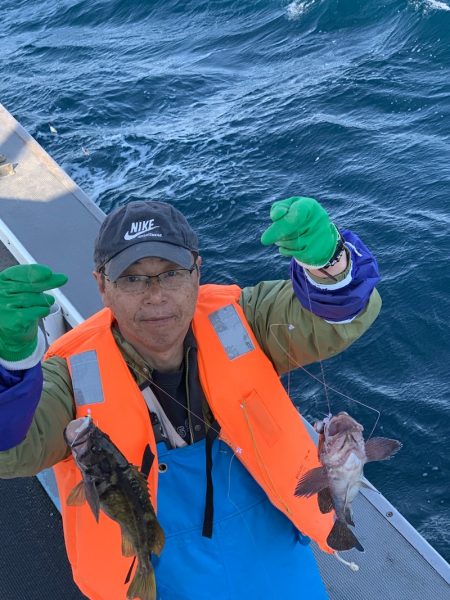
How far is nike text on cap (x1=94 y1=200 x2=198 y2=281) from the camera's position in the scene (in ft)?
10.2

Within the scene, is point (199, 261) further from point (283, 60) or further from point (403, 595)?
point (283, 60)

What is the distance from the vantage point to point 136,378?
3.33 m

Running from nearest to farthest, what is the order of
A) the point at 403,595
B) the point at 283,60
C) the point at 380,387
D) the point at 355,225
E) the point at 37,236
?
the point at 403,595 < the point at 37,236 < the point at 380,387 < the point at 355,225 < the point at 283,60

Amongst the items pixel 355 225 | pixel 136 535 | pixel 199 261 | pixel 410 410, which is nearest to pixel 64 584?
pixel 136 535

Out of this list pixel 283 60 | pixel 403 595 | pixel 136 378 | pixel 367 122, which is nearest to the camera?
pixel 136 378

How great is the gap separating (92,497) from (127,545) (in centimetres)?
28

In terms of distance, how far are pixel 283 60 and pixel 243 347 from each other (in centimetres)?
1056

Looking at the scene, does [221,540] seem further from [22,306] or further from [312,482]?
[22,306]

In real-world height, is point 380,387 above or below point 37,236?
below

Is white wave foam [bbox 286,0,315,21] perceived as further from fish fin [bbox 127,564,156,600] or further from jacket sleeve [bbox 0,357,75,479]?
fish fin [bbox 127,564,156,600]

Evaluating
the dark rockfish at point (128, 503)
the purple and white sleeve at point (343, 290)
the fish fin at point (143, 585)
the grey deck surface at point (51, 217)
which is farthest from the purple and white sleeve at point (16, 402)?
the grey deck surface at point (51, 217)

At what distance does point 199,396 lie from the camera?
3.35 meters

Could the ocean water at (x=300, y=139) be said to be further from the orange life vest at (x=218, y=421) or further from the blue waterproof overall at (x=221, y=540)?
the blue waterproof overall at (x=221, y=540)

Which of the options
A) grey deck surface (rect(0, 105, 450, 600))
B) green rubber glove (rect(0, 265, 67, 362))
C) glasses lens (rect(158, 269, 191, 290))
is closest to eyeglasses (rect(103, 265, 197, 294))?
glasses lens (rect(158, 269, 191, 290))
